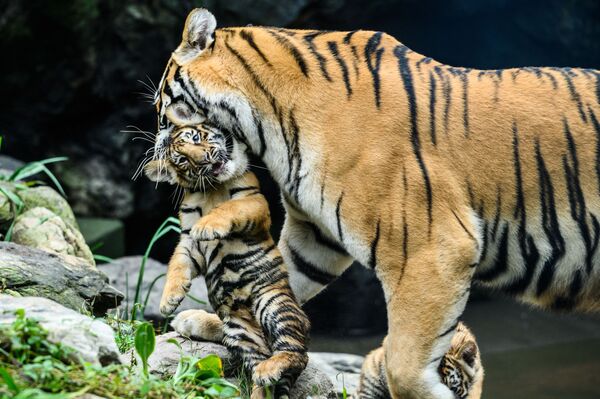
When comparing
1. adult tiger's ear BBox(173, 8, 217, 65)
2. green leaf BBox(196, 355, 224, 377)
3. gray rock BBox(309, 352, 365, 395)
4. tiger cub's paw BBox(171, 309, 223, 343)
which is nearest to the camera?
green leaf BBox(196, 355, 224, 377)

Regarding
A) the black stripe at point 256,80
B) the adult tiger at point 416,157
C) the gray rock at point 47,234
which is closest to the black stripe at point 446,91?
the adult tiger at point 416,157

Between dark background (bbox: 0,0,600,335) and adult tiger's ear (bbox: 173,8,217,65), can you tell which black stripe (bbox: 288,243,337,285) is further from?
dark background (bbox: 0,0,600,335)

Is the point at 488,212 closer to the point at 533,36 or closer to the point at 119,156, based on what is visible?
the point at 119,156

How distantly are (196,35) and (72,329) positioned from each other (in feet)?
5.77

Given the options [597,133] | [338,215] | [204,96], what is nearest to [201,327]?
[338,215]

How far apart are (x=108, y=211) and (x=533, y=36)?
5288 mm

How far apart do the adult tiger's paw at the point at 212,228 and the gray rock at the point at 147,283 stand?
2587mm

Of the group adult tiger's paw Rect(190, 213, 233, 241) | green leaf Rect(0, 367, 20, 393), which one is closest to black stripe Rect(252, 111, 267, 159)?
adult tiger's paw Rect(190, 213, 233, 241)

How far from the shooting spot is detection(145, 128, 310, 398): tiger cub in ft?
13.0

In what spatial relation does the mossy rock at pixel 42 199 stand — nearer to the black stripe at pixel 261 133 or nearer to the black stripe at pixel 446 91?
the black stripe at pixel 261 133

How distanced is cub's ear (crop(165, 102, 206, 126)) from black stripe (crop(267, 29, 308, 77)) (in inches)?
20.3

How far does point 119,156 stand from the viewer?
9086mm

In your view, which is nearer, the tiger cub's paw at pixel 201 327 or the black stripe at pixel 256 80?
the black stripe at pixel 256 80

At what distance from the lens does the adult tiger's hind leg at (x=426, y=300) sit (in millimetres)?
3787
